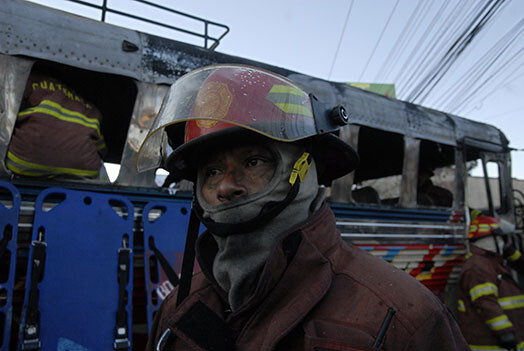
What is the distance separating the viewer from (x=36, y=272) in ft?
8.06

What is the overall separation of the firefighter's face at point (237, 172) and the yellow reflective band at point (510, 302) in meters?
4.41

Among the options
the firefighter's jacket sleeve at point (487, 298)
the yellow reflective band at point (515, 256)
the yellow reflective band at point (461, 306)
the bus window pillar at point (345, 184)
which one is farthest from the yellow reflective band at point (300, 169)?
the yellow reflective band at point (515, 256)

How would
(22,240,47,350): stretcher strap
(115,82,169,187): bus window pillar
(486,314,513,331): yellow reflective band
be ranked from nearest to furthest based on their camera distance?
1. (22,240,47,350): stretcher strap
2. (115,82,169,187): bus window pillar
3. (486,314,513,331): yellow reflective band

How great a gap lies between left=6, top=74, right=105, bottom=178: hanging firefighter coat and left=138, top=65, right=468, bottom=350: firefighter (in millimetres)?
1505

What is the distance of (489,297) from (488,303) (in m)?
0.08

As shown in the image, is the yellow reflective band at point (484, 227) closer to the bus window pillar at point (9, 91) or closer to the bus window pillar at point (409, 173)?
the bus window pillar at point (409, 173)

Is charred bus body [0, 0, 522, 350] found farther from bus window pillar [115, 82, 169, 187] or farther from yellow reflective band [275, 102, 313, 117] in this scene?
yellow reflective band [275, 102, 313, 117]

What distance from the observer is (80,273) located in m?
2.66

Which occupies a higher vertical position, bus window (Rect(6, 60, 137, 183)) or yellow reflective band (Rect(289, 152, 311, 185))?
bus window (Rect(6, 60, 137, 183))

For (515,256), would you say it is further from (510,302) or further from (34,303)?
(34,303)

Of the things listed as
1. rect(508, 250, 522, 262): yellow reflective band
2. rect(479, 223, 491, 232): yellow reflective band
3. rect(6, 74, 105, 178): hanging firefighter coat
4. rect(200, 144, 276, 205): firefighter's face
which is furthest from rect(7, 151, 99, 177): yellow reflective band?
rect(508, 250, 522, 262): yellow reflective band

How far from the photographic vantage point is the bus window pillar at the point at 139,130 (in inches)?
125

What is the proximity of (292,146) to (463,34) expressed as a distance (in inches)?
315

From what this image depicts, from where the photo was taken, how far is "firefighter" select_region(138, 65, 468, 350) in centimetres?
106
